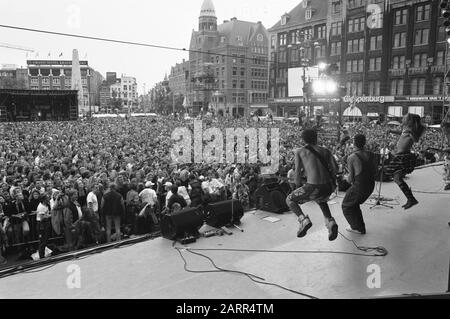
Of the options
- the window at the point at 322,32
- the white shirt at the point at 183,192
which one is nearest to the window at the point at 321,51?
the window at the point at 322,32

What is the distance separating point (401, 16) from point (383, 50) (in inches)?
169

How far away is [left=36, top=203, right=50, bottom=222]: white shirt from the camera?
7887mm

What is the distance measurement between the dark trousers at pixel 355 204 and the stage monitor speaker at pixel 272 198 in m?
1.89

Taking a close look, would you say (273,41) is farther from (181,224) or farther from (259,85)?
(181,224)

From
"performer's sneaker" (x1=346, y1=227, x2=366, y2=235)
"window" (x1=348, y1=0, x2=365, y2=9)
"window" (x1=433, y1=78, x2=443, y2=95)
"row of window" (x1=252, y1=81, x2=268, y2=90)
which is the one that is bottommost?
"performer's sneaker" (x1=346, y1=227, x2=366, y2=235)

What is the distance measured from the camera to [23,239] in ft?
26.0

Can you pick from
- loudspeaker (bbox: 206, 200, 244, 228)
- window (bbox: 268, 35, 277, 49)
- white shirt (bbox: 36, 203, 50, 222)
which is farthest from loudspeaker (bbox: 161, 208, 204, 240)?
window (bbox: 268, 35, 277, 49)

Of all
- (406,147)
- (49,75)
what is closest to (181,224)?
(406,147)

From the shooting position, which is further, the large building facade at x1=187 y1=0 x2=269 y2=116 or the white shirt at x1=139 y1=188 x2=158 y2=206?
the large building facade at x1=187 y1=0 x2=269 y2=116

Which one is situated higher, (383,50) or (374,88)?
(383,50)

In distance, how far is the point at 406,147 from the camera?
6973mm

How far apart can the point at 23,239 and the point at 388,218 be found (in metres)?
7.81

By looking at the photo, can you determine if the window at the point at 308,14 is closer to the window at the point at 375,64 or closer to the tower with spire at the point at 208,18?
the window at the point at 375,64

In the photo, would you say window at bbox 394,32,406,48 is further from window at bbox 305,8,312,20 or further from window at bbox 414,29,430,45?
window at bbox 305,8,312,20
